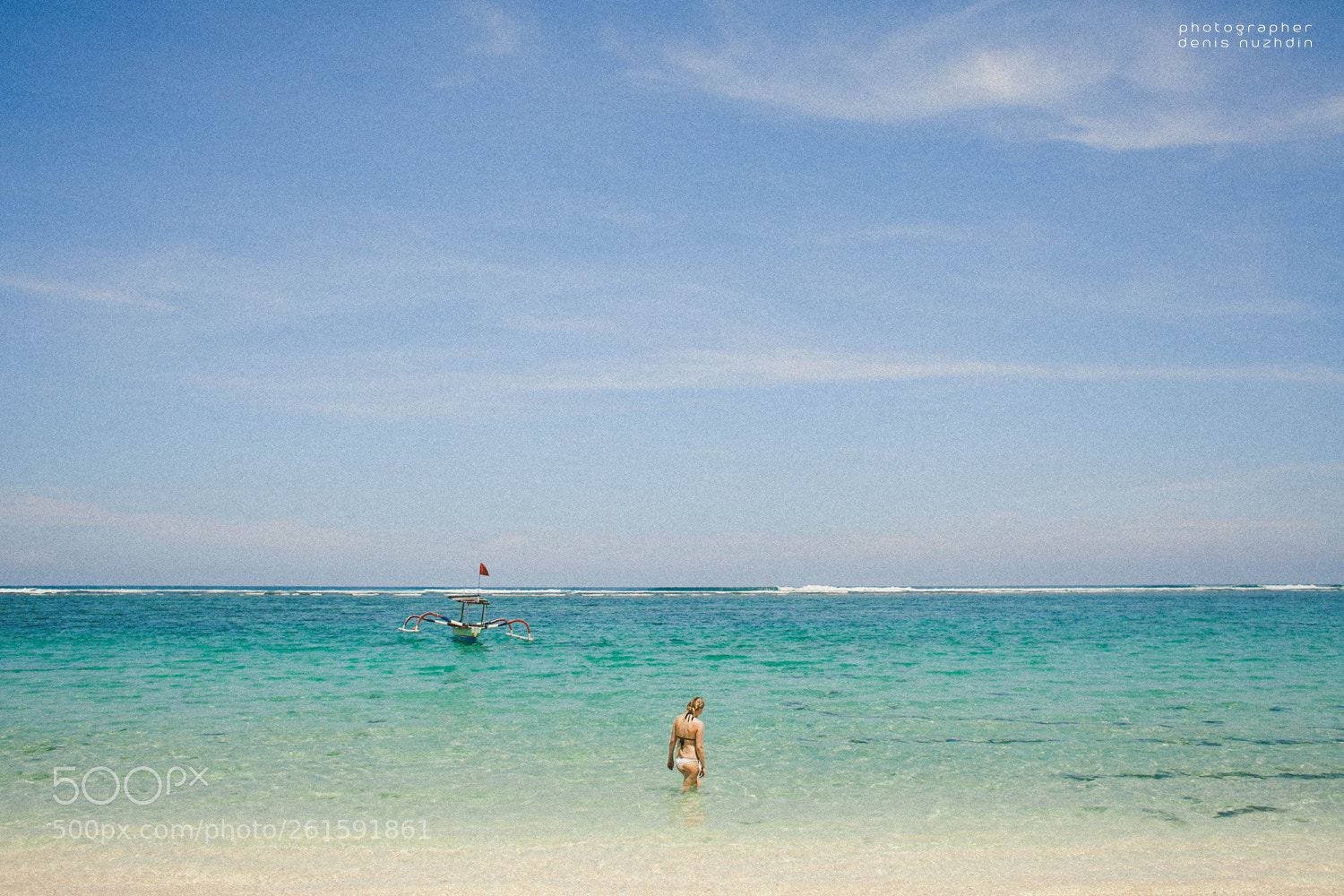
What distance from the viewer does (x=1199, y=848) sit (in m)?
9.27

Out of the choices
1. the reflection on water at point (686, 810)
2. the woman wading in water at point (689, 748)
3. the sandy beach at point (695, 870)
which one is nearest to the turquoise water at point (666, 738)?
the reflection on water at point (686, 810)

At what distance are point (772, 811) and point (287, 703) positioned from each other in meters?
12.3

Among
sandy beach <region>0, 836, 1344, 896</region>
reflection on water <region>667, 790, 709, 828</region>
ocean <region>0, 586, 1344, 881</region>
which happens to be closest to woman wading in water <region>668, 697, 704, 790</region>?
reflection on water <region>667, 790, 709, 828</region>

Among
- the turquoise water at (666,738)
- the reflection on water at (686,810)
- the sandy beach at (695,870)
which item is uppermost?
the sandy beach at (695,870)

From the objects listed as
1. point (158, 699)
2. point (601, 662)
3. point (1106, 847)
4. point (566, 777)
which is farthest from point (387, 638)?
point (1106, 847)

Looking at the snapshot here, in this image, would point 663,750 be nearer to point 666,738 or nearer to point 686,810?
point 666,738

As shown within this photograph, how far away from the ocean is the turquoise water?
0.22 ft

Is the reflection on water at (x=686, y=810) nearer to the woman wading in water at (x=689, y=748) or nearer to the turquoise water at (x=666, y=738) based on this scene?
the turquoise water at (x=666, y=738)

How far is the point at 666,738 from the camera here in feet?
48.6

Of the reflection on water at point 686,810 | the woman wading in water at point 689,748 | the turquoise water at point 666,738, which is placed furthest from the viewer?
the woman wading in water at point 689,748

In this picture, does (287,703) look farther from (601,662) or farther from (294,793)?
(601,662)

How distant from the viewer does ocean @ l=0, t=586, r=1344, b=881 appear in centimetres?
998

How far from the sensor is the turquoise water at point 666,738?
10336 millimetres

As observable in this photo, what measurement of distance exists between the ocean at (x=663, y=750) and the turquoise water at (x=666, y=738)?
0.07m
